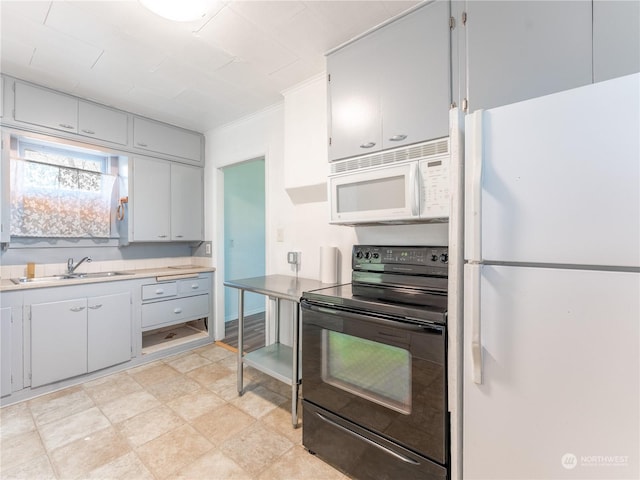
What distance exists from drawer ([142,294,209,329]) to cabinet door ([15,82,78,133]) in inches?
71.3

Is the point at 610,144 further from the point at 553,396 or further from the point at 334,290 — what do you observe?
the point at 334,290

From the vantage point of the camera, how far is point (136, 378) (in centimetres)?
259

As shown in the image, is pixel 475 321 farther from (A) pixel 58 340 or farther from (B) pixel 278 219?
(A) pixel 58 340

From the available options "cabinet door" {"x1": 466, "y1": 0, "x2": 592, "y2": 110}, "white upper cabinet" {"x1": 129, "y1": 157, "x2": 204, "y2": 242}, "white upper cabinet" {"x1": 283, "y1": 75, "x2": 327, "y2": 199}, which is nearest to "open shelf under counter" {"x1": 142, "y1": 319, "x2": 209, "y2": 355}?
"white upper cabinet" {"x1": 129, "y1": 157, "x2": 204, "y2": 242}

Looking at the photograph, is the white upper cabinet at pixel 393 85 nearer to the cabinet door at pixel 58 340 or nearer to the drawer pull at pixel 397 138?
the drawer pull at pixel 397 138

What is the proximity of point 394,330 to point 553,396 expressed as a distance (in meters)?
0.57

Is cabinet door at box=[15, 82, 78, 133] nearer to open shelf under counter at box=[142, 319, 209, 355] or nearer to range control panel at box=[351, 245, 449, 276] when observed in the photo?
open shelf under counter at box=[142, 319, 209, 355]

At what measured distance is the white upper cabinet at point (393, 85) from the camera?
5.02ft

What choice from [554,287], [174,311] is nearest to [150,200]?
[174,311]

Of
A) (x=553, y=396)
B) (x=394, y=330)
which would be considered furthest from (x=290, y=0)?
(x=553, y=396)

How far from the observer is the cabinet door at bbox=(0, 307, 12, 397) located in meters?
2.13

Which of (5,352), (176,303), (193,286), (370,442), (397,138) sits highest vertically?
(397,138)

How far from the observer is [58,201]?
9.06 ft

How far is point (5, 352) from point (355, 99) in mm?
3082
